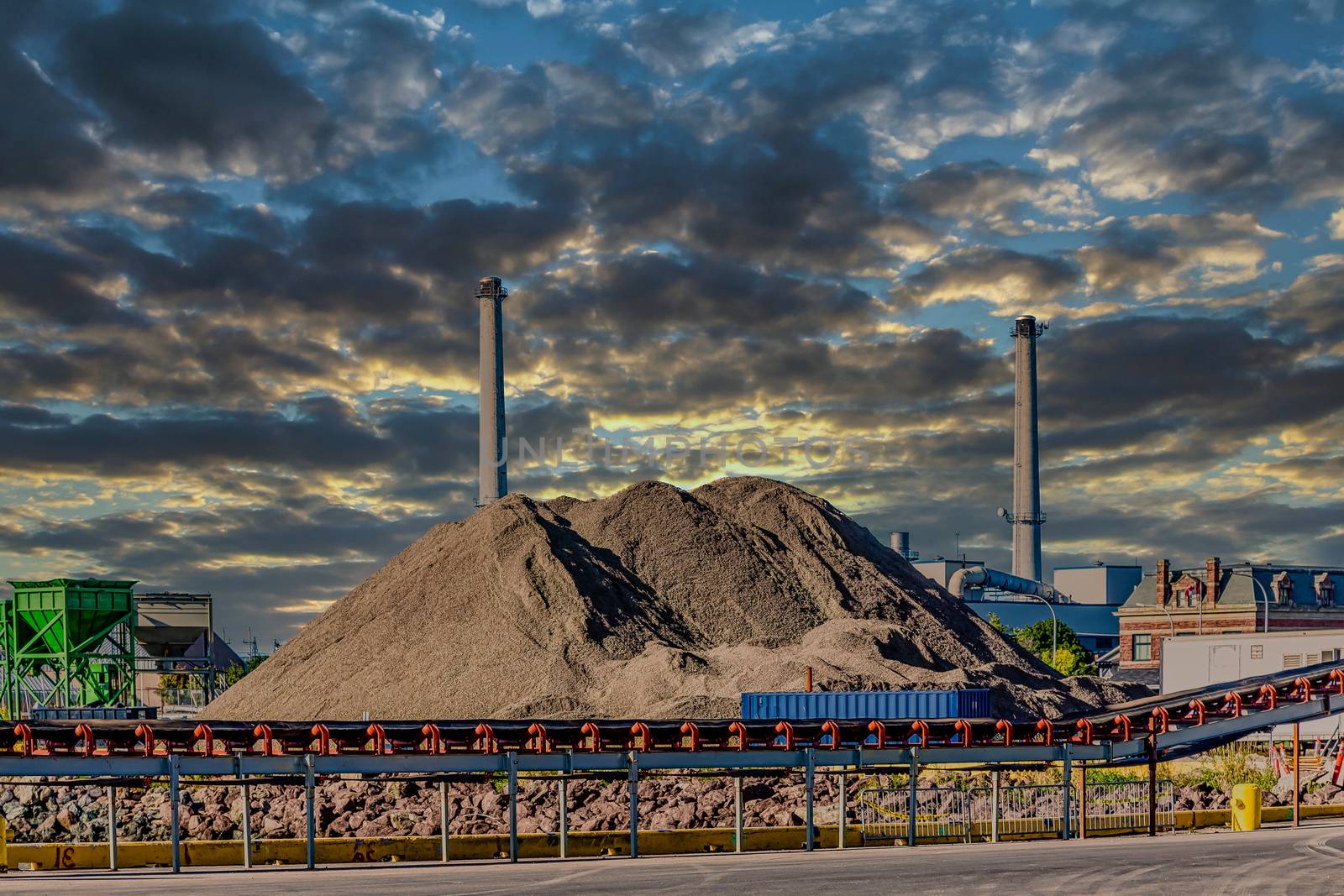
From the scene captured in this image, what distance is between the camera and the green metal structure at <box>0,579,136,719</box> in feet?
219

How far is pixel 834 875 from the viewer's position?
23.1 meters

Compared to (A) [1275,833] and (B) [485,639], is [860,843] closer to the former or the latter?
(A) [1275,833]

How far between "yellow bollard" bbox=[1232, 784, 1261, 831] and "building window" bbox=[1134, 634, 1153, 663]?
3304 inches

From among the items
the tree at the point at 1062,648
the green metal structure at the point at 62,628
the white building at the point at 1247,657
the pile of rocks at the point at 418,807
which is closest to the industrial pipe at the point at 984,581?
the tree at the point at 1062,648

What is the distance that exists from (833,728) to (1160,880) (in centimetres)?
830

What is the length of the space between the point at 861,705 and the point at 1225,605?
72308mm

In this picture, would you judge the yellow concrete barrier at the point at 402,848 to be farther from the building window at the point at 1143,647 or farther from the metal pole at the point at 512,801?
the building window at the point at 1143,647

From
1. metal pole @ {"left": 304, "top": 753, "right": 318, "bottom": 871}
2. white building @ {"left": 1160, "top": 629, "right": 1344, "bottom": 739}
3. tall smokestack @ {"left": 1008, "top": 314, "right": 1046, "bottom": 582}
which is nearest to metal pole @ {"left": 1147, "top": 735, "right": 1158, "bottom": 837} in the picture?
metal pole @ {"left": 304, "top": 753, "right": 318, "bottom": 871}

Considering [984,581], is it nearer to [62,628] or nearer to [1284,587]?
[1284,587]

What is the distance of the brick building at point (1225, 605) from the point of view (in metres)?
105

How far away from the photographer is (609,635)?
6669 centimetres

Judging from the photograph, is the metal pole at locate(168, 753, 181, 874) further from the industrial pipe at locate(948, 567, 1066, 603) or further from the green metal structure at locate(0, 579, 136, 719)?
the industrial pipe at locate(948, 567, 1066, 603)

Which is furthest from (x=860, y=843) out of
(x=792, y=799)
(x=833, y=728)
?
(x=792, y=799)

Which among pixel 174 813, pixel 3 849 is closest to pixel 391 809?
pixel 174 813
